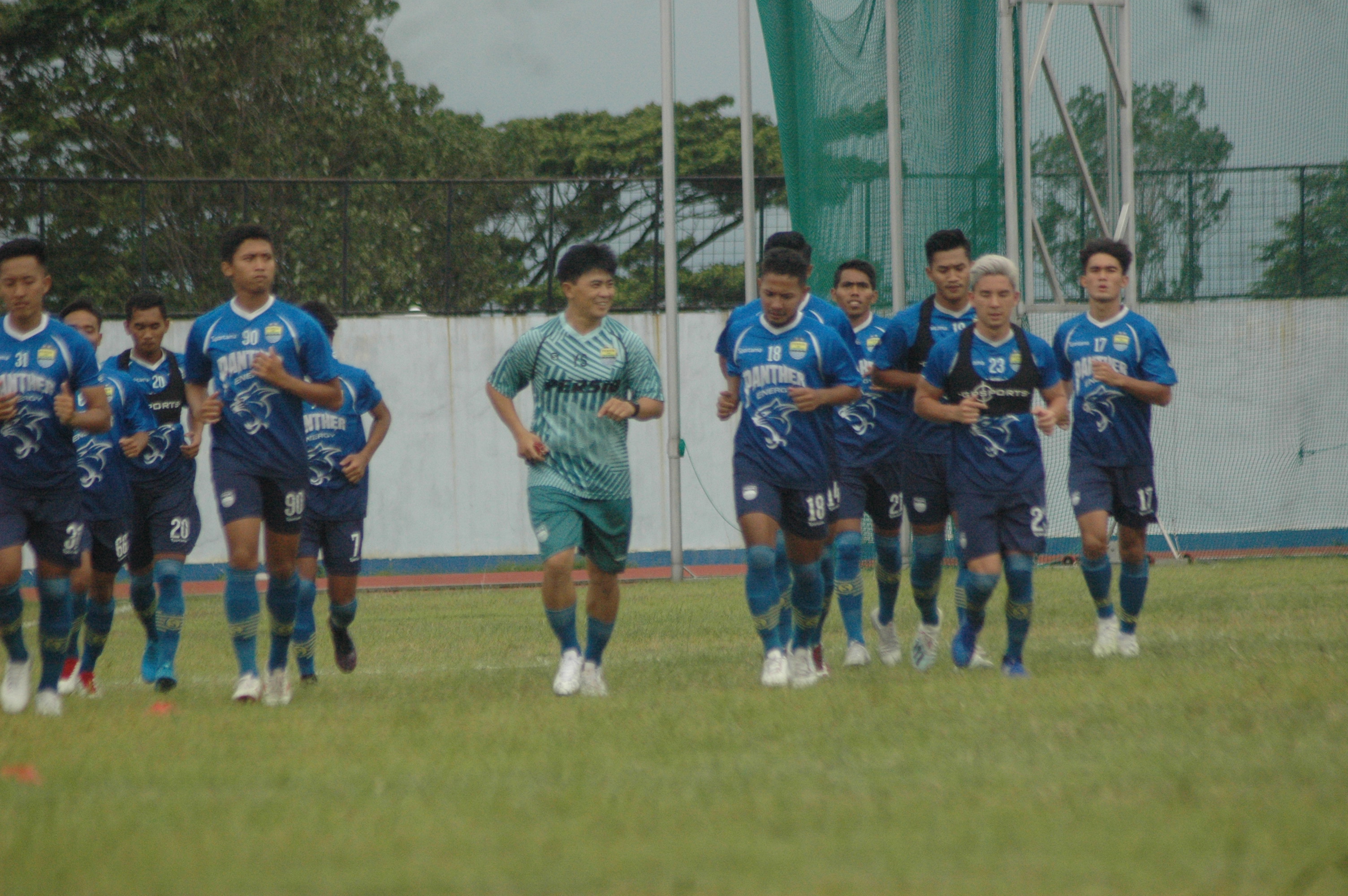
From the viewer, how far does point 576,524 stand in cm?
743

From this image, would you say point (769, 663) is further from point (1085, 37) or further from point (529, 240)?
point (529, 240)

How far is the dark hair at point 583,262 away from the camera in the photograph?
25.1 feet

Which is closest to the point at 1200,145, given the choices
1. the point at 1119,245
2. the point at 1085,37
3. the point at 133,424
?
the point at 1085,37

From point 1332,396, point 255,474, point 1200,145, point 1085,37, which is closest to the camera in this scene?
point 255,474

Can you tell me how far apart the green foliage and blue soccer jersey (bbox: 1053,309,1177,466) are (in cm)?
1148

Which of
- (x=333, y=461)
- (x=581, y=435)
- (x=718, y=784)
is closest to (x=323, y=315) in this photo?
(x=333, y=461)

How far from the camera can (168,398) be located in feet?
30.4

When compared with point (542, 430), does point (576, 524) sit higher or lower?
lower

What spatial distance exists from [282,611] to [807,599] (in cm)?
275

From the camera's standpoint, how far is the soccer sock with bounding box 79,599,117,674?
8.73 meters

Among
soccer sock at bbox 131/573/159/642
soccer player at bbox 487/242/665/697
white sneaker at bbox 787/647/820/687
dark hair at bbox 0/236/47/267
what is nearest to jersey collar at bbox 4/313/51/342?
dark hair at bbox 0/236/47/267

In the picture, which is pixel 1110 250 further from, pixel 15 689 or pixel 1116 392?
pixel 15 689

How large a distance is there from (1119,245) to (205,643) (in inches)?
304

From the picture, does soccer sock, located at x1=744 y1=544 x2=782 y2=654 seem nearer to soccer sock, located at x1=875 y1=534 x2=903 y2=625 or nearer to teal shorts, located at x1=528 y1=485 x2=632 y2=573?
teal shorts, located at x1=528 y1=485 x2=632 y2=573
